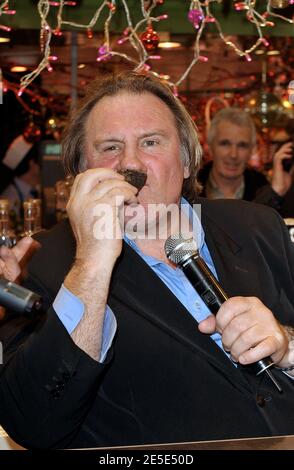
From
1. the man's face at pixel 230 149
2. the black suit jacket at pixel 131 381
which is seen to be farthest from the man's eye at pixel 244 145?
the black suit jacket at pixel 131 381

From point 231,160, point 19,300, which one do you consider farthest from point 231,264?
point 231,160

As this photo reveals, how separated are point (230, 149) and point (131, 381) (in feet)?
A: 9.82

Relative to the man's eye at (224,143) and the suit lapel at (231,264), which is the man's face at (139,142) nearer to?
the suit lapel at (231,264)

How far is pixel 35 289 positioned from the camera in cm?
Result: 192

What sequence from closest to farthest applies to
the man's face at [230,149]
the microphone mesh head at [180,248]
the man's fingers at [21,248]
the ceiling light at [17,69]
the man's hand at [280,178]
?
the microphone mesh head at [180,248]
the man's fingers at [21,248]
the man's hand at [280,178]
the man's face at [230,149]
the ceiling light at [17,69]

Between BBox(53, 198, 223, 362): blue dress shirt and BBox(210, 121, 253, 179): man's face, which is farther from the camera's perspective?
BBox(210, 121, 253, 179): man's face

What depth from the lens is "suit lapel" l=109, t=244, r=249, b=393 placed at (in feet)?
6.24

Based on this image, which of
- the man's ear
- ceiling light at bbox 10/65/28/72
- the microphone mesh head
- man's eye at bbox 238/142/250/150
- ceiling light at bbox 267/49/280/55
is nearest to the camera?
the microphone mesh head

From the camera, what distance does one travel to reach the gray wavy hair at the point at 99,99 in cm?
225

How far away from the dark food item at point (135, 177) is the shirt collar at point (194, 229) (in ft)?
0.73

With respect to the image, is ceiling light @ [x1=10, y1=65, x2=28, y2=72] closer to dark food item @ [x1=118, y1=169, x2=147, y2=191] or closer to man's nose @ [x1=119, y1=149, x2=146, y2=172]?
man's nose @ [x1=119, y1=149, x2=146, y2=172]

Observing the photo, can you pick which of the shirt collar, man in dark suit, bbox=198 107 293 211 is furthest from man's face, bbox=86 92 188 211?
man in dark suit, bbox=198 107 293 211
